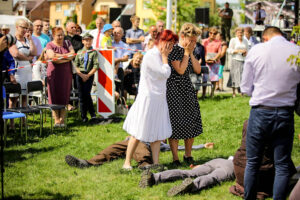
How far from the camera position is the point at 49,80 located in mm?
10438

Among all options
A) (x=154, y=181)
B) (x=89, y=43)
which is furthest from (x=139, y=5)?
(x=154, y=181)

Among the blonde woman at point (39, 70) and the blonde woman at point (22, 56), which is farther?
the blonde woman at point (39, 70)

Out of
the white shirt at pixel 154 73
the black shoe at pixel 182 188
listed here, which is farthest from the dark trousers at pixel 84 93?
the black shoe at pixel 182 188

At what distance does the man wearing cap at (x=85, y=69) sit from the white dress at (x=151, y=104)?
4.30 meters

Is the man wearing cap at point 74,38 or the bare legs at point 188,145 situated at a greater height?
the man wearing cap at point 74,38

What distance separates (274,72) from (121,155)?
10.7 feet

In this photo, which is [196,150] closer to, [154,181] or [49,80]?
[154,181]

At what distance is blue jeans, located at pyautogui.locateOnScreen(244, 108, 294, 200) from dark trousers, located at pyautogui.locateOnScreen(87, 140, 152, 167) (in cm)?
214

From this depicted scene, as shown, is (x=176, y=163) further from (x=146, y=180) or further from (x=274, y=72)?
(x=274, y=72)

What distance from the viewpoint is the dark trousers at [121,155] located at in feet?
23.7

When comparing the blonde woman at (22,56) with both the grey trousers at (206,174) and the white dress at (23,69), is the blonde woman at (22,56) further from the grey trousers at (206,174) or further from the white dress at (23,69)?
the grey trousers at (206,174)

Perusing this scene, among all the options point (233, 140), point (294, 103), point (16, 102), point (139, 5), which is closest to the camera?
point (294, 103)

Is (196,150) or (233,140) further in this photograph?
(233,140)

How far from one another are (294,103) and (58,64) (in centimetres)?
626
